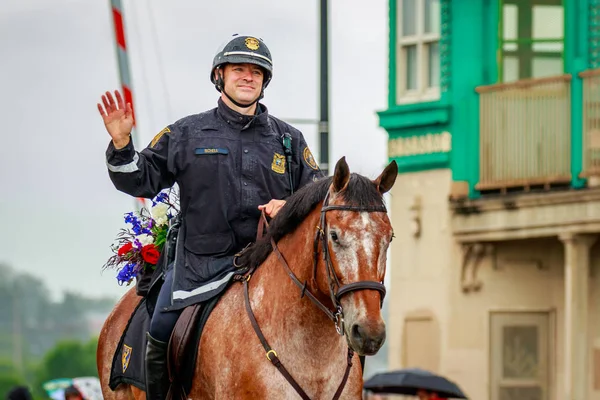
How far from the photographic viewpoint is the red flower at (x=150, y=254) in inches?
484

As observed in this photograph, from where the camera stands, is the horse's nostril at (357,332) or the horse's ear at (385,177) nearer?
the horse's nostril at (357,332)

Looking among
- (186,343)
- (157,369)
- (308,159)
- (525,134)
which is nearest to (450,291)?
(525,134)

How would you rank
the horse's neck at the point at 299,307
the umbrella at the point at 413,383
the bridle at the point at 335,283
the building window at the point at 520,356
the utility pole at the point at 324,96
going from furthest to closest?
the building window at the point at 520,356, the umbrella at the point at 413,383, the utility pole at the point at 324,96, the horse's neck at the point at 299,307, the bridle at the point at 335,283

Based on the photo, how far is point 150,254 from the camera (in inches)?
485

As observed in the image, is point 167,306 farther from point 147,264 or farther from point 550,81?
point 550,81

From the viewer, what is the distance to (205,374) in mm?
11047

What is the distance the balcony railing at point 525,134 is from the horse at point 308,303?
1328 centimetres

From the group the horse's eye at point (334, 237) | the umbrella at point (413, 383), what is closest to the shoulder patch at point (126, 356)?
the horse's eye at point (334, 237)

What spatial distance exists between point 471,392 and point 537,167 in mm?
3667

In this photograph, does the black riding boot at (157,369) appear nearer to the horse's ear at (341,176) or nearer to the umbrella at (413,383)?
the horse's ear at (341,176)

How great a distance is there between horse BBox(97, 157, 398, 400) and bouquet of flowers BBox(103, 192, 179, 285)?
4.19 ft

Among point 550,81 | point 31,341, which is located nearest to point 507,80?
point 550,81

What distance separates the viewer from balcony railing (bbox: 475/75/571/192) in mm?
23969

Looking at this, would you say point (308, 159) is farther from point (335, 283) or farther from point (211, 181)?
point (335, 283)
